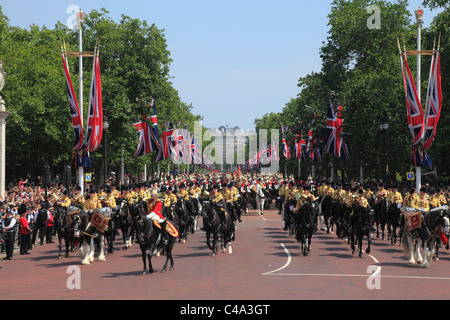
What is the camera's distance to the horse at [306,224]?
21734 millimetres

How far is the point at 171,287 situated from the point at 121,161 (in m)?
→ 43.5

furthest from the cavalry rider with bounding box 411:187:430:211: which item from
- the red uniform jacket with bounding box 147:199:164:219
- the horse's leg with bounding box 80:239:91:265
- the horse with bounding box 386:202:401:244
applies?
the horse's leg with bounding box 80:239:91:265

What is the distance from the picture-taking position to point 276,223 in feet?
124

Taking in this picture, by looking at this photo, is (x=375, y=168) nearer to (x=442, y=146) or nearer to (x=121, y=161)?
(x=442, y=146)

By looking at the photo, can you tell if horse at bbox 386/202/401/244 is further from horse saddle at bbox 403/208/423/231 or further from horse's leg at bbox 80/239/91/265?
horse's leg at bbox 80/239/91/265

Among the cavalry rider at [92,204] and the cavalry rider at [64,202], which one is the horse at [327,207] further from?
the cavalry rider at [92,204]

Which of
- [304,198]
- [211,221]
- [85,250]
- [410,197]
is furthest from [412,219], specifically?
[85,250]

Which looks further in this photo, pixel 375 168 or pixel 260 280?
pixel 375 168

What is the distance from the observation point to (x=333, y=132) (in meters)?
48.0

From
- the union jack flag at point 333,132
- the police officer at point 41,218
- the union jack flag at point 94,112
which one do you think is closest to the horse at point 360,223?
the police officer at point 41,218

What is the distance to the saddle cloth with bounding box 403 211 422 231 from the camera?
19922mm

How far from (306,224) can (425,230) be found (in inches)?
156

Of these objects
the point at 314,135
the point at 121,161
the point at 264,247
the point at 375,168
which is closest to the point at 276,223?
the point at 264,247

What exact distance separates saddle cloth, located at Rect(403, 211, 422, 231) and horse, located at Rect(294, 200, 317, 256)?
3175mm
